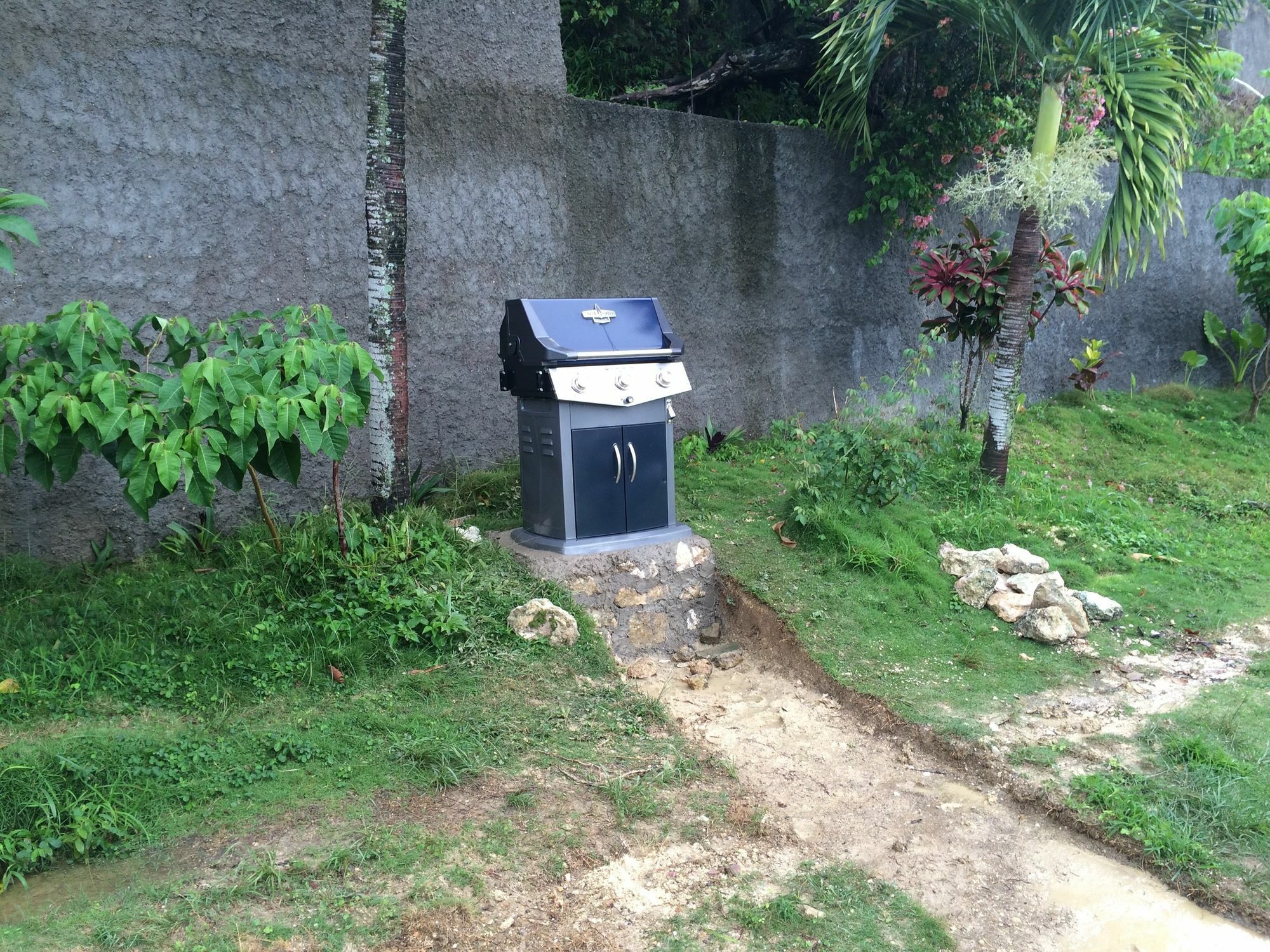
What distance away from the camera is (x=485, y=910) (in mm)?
2904

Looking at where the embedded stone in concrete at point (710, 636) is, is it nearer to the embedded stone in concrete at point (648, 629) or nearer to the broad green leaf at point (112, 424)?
the embedded stone in concrete at point (648, 629)

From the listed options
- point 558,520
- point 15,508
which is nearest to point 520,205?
point 558,520

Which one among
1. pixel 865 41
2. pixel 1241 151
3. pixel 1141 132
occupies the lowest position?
pixel 1141 132

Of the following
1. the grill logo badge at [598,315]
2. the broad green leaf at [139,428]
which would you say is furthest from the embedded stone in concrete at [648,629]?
the broad green leaf at [139,428]

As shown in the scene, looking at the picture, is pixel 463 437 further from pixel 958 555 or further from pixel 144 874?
pixel 144 874

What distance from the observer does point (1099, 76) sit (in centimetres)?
627

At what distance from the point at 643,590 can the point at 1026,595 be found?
2102 millimetres

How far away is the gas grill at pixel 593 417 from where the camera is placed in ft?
15.8

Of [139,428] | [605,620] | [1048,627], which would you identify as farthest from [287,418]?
[1048,627]

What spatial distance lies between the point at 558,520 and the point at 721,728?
1373mm

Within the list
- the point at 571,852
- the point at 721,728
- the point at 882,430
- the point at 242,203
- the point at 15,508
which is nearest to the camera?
the point at 571,852

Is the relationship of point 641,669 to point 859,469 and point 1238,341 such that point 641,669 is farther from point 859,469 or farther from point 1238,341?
point 1238,341

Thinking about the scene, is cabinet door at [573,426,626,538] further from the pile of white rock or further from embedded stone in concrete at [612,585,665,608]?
the pile of white rock

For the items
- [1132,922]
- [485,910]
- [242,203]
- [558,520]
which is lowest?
[1132,922]
